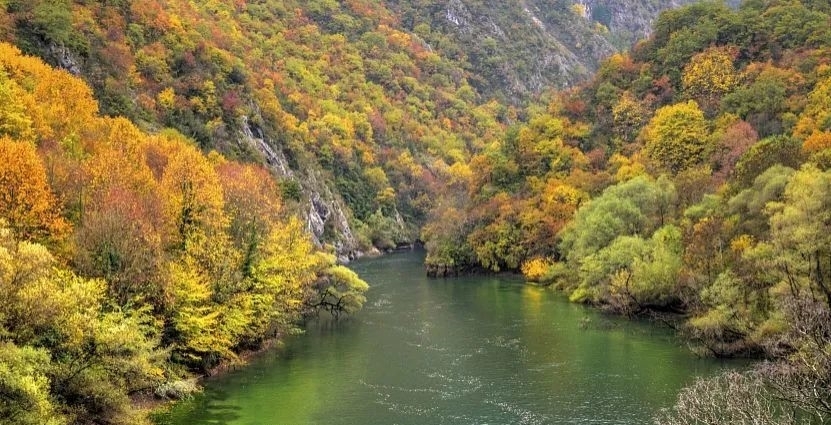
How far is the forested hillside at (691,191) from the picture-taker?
46.7m

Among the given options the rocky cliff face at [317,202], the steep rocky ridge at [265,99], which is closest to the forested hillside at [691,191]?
the rocky cliff face at [317,202]

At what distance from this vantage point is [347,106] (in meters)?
184

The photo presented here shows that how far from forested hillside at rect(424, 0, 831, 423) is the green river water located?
4565mm

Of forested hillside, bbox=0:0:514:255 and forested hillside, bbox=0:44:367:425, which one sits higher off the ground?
forested hillside, bbox=0:0:514:255

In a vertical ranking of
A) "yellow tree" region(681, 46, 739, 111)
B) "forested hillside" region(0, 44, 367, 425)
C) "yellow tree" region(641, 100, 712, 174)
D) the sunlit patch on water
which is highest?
"yellow tree" region(681, 46, 739, 111)

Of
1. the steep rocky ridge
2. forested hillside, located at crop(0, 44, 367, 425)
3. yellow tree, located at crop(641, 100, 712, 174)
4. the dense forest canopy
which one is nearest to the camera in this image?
forested hillside, located at crop(0, 44, 367, 425)

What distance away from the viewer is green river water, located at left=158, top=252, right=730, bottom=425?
39.2 m

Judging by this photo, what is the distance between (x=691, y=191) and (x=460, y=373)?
130 feet

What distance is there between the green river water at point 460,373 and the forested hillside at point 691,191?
4.56 metres

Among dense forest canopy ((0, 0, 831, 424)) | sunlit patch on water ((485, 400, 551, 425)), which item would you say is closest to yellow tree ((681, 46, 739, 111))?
dense forest canopy ((0, 0, 831, 424))

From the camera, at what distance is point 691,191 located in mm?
75500

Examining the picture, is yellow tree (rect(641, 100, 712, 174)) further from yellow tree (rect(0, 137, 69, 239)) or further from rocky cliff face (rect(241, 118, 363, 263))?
yellow tree (rect(0, 137, 69, 239))

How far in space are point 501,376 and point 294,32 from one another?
16214cm

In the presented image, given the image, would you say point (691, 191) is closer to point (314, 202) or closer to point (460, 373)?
point (460, 373)
